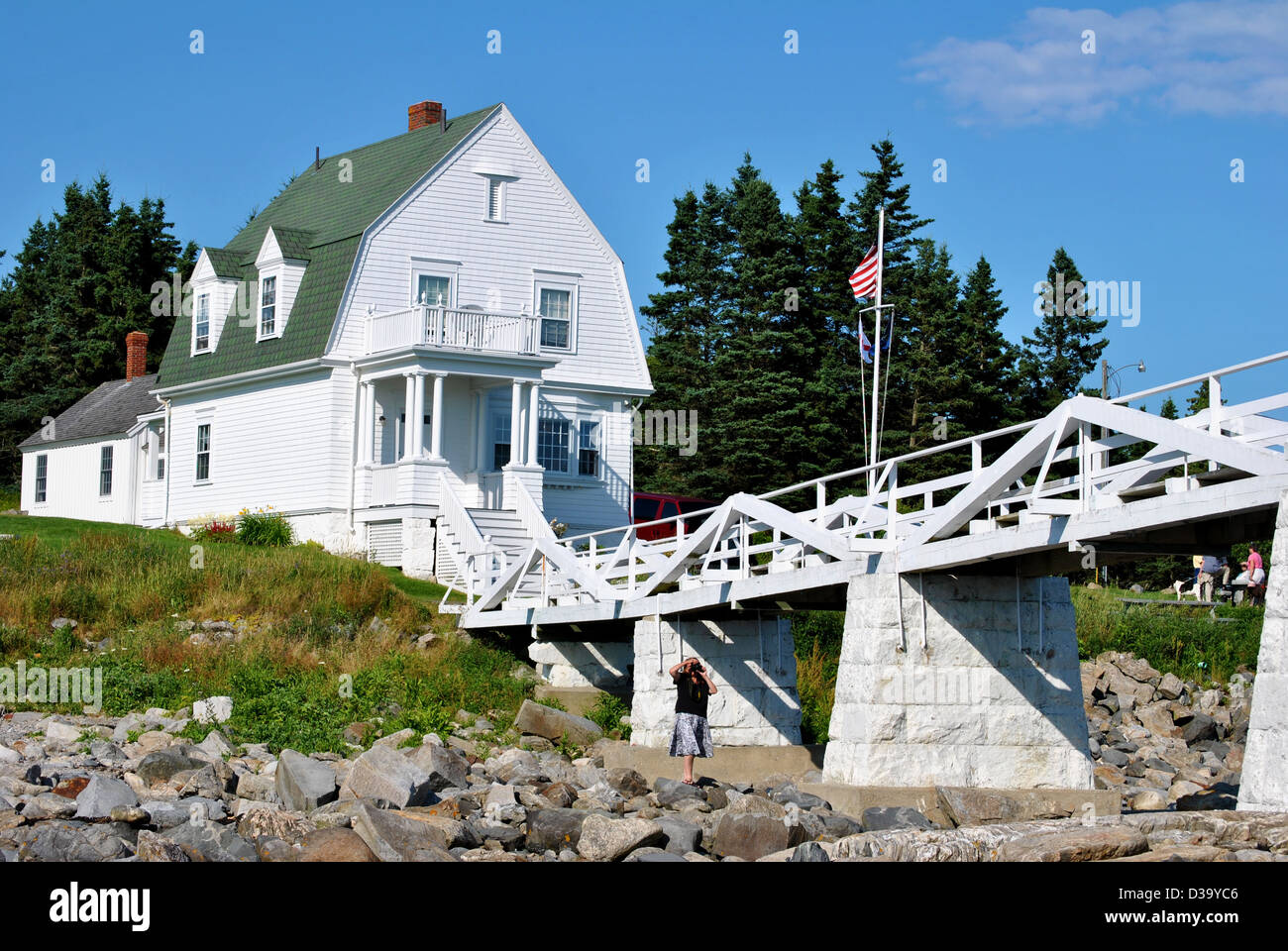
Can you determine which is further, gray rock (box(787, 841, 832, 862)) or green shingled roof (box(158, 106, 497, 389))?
green shingled roof (box(158, 106, 497, 389))

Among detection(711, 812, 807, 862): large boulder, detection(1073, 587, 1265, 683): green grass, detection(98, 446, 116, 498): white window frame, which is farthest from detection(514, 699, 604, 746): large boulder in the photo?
detection(98, 446, 116, 498): white window frame

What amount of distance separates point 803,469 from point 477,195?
47.6ft

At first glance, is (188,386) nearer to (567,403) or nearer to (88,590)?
(567,403)

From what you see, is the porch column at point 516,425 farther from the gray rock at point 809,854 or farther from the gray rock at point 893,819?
the gray rock at point 809,854

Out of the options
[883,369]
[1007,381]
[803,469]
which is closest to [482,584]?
[803,469]

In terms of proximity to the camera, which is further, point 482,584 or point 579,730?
point 482,584

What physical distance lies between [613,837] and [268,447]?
2251cm

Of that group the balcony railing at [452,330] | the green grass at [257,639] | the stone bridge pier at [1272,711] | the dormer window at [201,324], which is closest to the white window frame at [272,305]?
the dormer window at [201,324]

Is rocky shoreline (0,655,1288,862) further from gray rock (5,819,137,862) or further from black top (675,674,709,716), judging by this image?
black top (675,674,709,716)

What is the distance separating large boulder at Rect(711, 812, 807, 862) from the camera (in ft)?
49.3

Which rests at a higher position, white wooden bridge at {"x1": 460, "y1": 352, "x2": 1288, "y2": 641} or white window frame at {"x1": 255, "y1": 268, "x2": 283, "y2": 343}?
white window frame at {"x1": 255, "y1": 268, "x2": 283, "y2": 343}

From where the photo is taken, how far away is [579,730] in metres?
23.2

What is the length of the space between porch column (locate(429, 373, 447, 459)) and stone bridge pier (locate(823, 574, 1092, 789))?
1586 cm

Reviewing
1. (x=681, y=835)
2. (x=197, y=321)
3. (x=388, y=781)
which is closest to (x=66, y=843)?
(x=388, y=781)
